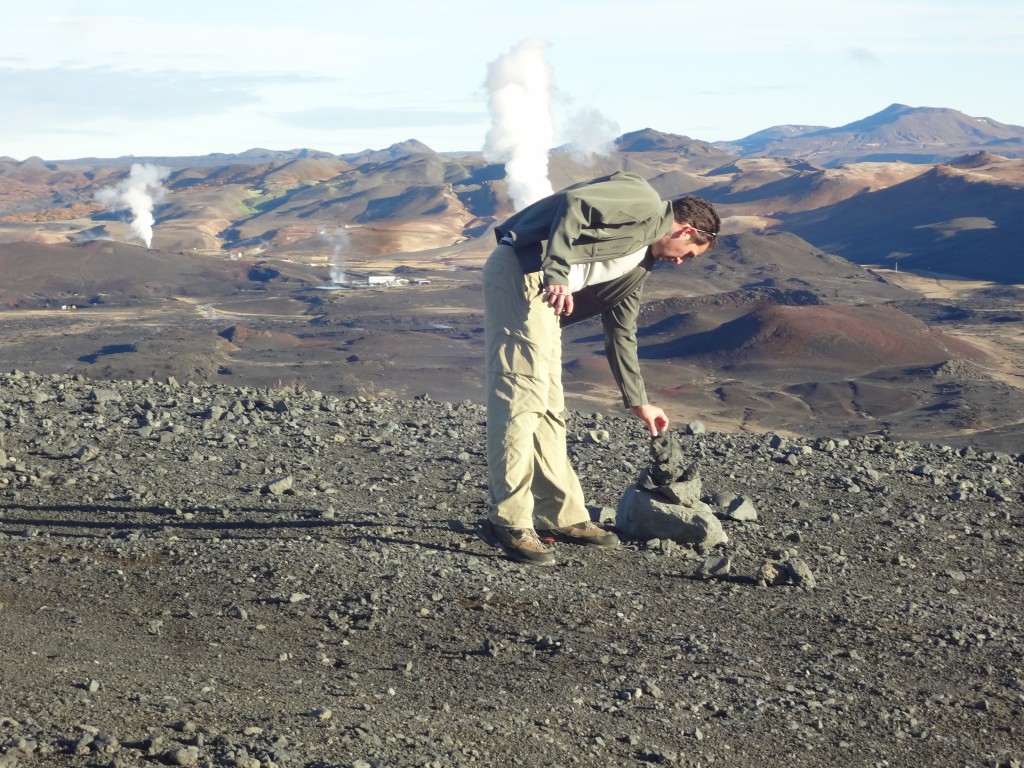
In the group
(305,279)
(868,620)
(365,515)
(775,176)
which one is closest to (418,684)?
(868,620)

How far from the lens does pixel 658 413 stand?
15.8 ft

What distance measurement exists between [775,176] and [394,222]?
32.3 meters

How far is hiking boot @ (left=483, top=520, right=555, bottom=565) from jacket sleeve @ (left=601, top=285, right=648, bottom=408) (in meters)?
0.68

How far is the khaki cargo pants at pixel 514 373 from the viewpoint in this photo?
14.2ft

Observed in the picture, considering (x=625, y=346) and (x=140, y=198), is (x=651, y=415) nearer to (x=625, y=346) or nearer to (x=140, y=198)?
(x=625, y=346)

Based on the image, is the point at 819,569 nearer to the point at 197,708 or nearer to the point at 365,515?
the point at 365,515

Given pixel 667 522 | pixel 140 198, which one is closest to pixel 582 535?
pixel 667 522

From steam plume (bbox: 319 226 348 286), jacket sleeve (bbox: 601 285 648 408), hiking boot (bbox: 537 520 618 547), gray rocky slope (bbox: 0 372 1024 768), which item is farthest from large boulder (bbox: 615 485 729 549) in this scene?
steam plume (bbox: 319 226 348 286)

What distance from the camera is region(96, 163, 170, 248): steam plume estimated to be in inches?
3204

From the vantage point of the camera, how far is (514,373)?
434cm

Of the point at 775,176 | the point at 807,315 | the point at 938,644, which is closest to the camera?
the point at 938,644

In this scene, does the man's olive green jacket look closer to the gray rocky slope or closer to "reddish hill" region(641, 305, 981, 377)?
the gray rocky slope

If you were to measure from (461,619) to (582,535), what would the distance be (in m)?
1.05

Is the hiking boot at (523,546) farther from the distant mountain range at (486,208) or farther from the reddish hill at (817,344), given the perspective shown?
the distant mountain range at (486,208)
